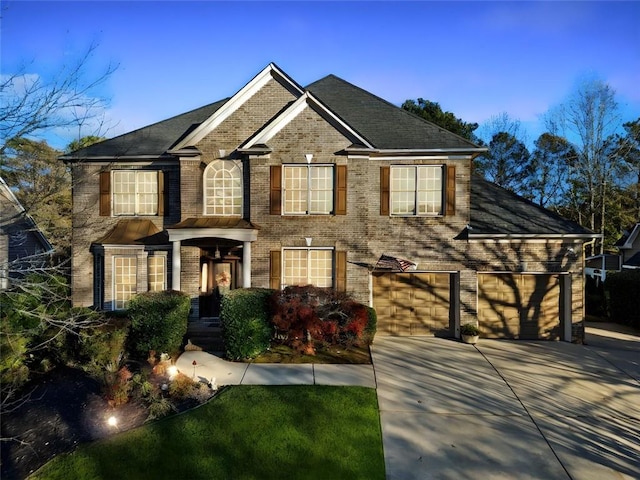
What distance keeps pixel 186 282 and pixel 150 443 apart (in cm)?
731

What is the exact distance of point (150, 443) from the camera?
632 cm

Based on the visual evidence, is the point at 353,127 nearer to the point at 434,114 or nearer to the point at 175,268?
the point at 175,268

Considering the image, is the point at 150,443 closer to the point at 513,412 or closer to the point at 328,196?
the point at 513,412

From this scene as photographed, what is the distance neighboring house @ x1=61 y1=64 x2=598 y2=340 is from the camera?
1271cm

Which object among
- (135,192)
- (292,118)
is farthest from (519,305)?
(135,192)

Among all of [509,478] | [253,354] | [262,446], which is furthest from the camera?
[253,354]

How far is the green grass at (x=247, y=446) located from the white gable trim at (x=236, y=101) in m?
8.88

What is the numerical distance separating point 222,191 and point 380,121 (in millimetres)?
6366

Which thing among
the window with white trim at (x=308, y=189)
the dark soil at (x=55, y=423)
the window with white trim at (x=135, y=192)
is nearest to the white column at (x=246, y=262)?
the window with white trim at (x=308, y=189)

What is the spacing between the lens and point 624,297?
1642 cm

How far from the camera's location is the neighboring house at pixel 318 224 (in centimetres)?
1271

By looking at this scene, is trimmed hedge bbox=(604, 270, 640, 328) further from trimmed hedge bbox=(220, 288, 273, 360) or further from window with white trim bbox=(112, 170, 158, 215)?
window with white trim bbox=(112, 170, 158, 215)

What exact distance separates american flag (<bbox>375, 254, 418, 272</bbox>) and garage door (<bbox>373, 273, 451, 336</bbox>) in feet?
1.75

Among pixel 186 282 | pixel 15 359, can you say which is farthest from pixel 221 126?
pixel 15 359
